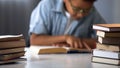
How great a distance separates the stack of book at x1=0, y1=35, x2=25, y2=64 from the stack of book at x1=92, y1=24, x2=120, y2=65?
0.36 meters

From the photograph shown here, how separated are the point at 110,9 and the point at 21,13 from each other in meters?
1.06

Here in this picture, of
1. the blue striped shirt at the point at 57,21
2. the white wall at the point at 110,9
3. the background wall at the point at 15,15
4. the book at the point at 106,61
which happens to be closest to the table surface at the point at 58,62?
the book at the point at 106,61

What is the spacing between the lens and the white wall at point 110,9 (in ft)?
11.2

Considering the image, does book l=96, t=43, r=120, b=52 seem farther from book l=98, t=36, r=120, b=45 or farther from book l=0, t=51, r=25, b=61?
book l=0, t=51, r=25, b=61

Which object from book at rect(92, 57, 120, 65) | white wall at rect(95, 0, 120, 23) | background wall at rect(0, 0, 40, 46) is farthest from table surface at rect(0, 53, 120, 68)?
background wall at rect(0, 0, 40, 46)

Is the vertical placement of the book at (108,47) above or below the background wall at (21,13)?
below

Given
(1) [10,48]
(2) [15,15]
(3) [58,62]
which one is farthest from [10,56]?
(2) [15,15]

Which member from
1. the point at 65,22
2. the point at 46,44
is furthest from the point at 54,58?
the point at 65,22

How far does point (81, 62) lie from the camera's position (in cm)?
142

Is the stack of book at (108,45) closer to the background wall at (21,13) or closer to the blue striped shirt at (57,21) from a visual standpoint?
the blue striped shirt at (57,21)

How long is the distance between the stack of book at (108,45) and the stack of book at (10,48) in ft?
1.19

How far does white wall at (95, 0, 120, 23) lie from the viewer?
341cm

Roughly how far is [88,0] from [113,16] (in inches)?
58.2

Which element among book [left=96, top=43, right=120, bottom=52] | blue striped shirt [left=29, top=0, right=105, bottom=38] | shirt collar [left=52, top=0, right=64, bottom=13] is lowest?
book [left=96, top=43, right=120, bottom=52]
